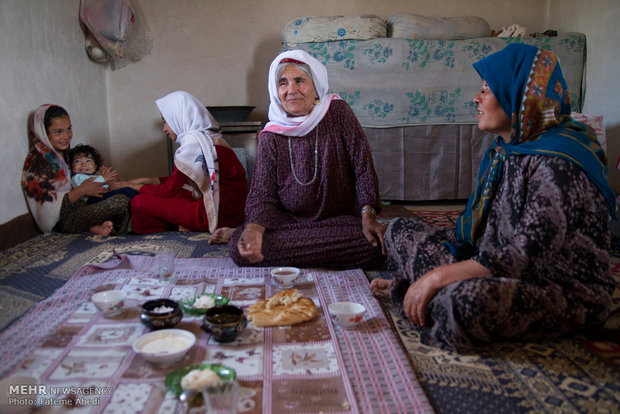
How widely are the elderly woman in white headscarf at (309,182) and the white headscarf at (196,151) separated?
0.78 meters

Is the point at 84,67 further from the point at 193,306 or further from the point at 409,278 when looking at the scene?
the point at 409,278

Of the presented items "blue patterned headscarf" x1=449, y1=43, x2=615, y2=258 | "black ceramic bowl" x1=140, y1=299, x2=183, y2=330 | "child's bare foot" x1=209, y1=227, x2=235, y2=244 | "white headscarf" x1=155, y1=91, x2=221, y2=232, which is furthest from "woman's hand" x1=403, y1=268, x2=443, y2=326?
"white headscarf" x1=155, y1=91, x2=221, y2=232

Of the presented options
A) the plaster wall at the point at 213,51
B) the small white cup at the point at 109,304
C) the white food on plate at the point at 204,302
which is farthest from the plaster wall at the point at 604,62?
the small white cup at the point at 109,304

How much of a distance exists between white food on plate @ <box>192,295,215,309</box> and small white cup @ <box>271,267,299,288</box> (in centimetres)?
36

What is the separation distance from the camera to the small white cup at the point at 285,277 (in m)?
1.87

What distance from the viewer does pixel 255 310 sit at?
1590mm

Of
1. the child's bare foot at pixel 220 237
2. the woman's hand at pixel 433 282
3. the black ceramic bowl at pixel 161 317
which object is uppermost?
the woman's hand at pixel 433 282

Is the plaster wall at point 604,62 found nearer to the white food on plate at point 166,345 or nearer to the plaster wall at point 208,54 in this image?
the plaster wall at point 208,54

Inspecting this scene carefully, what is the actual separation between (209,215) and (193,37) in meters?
2.24

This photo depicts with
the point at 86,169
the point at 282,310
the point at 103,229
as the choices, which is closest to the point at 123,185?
the point at 86,169

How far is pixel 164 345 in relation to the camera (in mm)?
1289

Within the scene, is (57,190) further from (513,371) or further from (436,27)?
(436,27)

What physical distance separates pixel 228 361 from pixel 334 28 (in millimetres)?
3425

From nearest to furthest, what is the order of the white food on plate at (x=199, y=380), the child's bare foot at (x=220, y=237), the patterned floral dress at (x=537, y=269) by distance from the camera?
the white food on plate at (x=199, y=380)
the patterned floral dress at (x=537, y=269)
the child's bare foot at (x=220, y=237)
